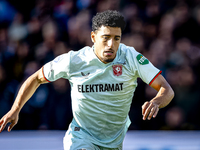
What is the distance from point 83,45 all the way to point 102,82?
2630mm

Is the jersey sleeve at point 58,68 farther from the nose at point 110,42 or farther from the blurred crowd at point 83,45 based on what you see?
the blurred crowd at point 83,45

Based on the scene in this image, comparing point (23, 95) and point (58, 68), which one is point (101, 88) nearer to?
point (58, 68)

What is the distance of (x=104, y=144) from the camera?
9.95ft

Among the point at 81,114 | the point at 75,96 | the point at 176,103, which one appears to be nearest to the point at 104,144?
the point at 81,114

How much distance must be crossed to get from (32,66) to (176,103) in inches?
106

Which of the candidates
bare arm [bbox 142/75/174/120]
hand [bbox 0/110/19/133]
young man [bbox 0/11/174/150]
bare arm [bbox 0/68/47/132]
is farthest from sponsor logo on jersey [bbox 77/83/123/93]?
hand [bbox 0/110/19/133]

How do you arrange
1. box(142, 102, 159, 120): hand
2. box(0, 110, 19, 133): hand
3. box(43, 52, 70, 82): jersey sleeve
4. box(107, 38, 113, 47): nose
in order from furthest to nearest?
box(43, 52, 70, 82): jersey sleeve < box(107, 38, 113, 47): nose < box(0, 110, 19, 133): hand < box(142, 102, 159, 120): hand

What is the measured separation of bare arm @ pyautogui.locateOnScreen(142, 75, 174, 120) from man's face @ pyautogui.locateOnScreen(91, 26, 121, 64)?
0.51 metres

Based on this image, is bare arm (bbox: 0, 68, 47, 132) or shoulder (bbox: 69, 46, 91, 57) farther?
shoulder (bbox: 69, 46, 91, 57)

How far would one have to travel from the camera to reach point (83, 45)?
551 cm

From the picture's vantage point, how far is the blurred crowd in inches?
208

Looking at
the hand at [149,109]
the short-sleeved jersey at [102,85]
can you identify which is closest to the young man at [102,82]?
the short-sleeved jersey at [102,85]

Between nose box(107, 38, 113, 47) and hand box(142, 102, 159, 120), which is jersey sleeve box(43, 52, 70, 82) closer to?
nose box(107, 38, 113, 47)

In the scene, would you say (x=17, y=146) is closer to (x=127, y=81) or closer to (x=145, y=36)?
(x=127, y=81)
